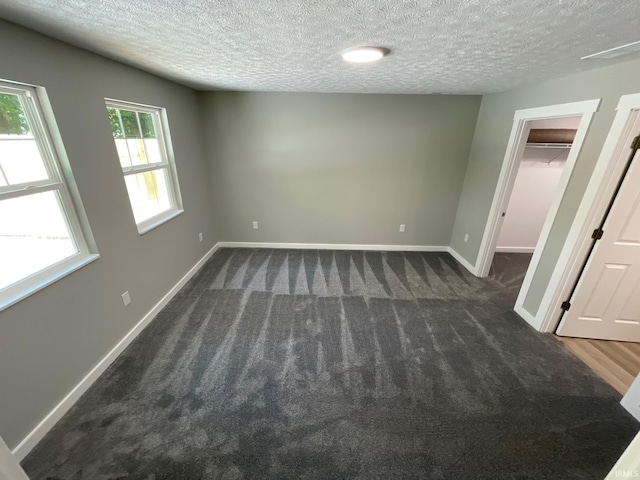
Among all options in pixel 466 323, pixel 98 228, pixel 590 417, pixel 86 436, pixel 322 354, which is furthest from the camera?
pixel 466 323

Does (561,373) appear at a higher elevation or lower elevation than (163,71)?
lower

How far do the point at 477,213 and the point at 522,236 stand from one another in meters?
1.26

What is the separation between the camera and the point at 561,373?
1973mm

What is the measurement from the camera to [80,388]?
1757mm

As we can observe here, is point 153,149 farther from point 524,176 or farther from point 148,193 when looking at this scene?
point 524,176

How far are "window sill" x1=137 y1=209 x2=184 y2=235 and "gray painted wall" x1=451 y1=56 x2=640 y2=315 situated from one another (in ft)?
12.4

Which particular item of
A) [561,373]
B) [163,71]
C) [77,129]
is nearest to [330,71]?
[163,71]

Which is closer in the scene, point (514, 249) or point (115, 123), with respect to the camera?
point (115, 123)

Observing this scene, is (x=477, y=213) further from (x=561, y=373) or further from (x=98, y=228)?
(x=98, y=228)

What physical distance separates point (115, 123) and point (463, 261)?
4.39 m

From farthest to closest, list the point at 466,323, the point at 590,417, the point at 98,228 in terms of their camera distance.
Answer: the point at 466,323, the point at 98,228, the point at 590,417

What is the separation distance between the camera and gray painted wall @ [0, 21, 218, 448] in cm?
139

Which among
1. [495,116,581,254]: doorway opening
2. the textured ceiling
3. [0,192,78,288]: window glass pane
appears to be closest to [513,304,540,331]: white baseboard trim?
[495,116,581,254]: doorway opening

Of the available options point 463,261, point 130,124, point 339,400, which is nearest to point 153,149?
point 130,124
